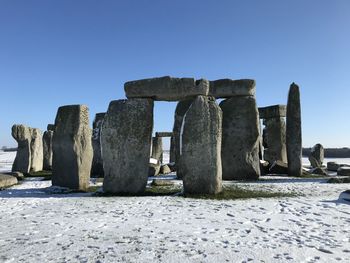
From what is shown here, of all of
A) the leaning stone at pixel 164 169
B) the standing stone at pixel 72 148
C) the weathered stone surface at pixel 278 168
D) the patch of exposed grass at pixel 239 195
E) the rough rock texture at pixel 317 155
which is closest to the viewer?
the patch of exposed grass at pixel 239 195

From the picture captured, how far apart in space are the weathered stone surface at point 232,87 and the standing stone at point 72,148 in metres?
5.10

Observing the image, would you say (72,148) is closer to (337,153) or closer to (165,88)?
(165,88)

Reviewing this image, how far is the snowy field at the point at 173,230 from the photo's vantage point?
13.9ft

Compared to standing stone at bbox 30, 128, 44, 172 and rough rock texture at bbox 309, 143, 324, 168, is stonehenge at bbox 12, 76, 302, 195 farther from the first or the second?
rough rock texture at bbox 309, 143, 324, 168

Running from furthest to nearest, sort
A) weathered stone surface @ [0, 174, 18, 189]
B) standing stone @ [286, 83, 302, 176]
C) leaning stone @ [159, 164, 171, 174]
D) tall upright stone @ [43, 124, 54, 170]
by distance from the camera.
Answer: tall upright stone @ [43, 124, 54, 170] → leaning stone @ [159, 164, 171, 174] → standing stone @ [286, 83, 302, 176] → weathered stone surface @ [0, 174, 18, 189]

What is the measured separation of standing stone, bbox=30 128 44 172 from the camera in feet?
57.8

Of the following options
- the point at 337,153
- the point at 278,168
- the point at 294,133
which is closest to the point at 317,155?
the point at 278,168

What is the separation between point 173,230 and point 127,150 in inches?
Result: 163

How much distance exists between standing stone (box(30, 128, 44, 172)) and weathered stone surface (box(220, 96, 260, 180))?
961 cm

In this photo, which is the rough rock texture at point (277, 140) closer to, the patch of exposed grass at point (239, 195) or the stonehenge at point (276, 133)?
the stonehenge at point (276, 133)

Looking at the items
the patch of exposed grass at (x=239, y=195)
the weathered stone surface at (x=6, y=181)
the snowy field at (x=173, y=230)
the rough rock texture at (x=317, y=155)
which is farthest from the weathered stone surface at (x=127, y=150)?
the rough rock texture at (x=317, y=155)

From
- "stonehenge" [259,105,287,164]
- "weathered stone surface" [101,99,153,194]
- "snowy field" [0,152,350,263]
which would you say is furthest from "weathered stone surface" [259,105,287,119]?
"weathered stone surface" [101,99,153,194]

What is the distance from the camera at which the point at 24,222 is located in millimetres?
5852

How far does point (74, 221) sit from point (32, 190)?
463 cm
